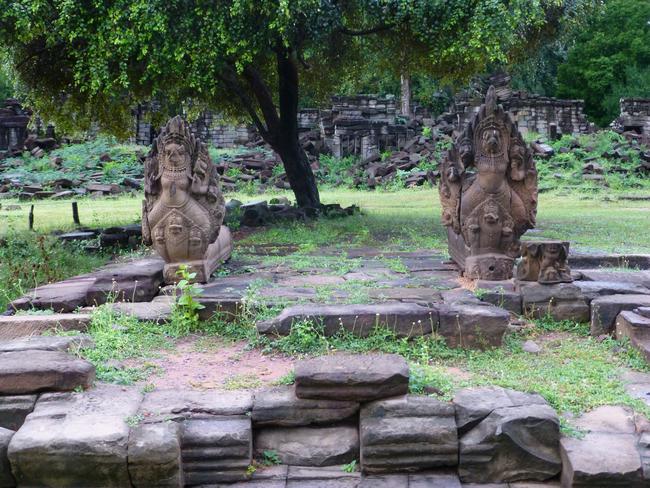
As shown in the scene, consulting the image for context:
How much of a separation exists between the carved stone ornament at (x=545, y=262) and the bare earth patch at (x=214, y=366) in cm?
210

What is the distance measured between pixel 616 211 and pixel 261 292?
11063 mm

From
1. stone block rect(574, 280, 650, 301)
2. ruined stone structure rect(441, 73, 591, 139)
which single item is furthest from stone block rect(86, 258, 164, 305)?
ruined stone structure rect(441, 73, 591, 139)

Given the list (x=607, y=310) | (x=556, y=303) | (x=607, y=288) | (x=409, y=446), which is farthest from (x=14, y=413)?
(x=607, y=288)

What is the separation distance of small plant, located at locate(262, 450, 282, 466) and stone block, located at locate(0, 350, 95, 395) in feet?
3.58

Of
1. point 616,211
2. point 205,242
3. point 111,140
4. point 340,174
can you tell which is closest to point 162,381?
point 205,242

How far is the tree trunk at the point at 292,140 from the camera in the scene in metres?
13.2

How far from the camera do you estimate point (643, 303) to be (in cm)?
556

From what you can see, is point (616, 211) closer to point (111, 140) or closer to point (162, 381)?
point (162, 381)

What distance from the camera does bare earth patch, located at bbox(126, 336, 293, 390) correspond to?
4.56 m

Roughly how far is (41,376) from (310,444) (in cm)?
152

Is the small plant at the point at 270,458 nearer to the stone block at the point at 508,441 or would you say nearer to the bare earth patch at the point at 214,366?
the bare earth patch at the point at 214,366

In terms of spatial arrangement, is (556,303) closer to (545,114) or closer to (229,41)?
(229,41)

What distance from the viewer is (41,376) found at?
4.21 meters

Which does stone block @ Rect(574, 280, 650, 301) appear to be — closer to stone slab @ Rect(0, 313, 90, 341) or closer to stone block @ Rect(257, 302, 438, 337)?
stone block @ Rect(257, 302, 438, 337)
